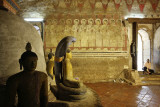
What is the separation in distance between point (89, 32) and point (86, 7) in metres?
1.82

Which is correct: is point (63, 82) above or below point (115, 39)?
below

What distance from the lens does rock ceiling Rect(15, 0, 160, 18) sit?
756 cm

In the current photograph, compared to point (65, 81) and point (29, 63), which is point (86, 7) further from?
point (29, 63)

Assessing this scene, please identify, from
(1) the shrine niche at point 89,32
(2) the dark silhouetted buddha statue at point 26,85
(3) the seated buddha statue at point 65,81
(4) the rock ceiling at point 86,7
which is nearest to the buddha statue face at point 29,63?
(2) the dark silhouetted buddha statue at point 26,85

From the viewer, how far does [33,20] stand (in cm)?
770

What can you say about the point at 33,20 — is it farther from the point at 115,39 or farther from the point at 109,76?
the point at 109,76

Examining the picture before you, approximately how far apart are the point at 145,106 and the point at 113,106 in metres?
1.06

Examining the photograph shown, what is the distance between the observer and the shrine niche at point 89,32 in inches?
301

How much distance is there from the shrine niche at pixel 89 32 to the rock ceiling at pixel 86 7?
0.42 metres

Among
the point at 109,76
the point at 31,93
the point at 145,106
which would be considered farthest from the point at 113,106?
the point at 109,76

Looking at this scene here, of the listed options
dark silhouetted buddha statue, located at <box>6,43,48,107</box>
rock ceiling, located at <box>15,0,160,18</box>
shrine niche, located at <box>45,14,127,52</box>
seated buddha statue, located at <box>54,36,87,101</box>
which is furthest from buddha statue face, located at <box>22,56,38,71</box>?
rock ceiling, located at <box>15,0,160,18</box>

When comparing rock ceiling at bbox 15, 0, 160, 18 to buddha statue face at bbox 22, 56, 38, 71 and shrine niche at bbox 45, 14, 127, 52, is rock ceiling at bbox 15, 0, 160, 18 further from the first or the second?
buddha statue face at bbox 22, 56, 38, 71

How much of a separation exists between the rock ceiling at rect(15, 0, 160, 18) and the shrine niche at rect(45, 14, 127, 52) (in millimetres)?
424

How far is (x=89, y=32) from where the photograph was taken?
25.5ft
